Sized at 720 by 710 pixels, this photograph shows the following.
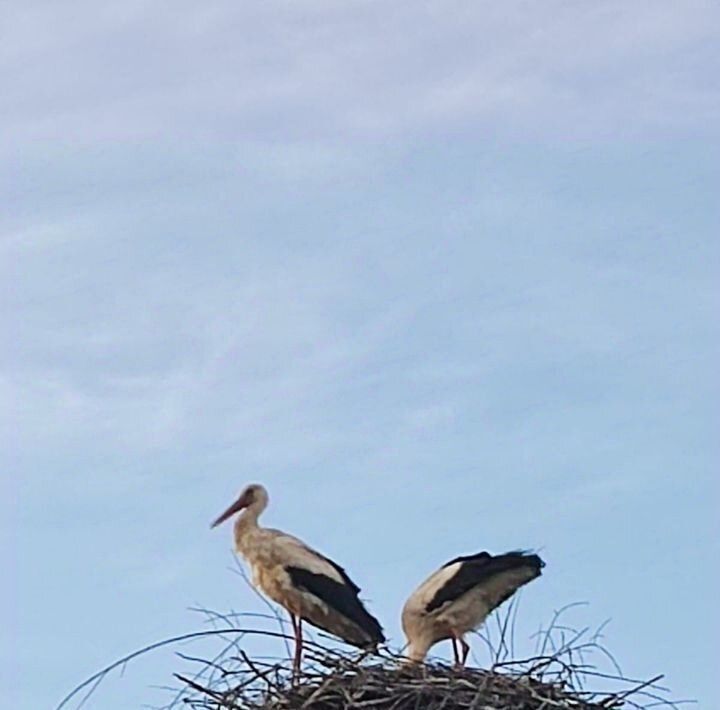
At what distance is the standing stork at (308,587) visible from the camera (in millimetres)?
12617

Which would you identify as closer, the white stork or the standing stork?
the white stork

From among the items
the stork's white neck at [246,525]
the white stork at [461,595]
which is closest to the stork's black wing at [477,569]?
the white stork at [461,595]

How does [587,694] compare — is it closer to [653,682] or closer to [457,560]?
[653,682]

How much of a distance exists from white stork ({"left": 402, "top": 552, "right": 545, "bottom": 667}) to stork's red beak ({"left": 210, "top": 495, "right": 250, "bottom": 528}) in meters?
1.33

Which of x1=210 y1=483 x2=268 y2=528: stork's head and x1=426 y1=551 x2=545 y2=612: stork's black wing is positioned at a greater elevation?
x1=210 y1=483 x2=268 y2=528: stork's head

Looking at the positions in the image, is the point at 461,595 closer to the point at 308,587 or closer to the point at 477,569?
the point at 477,569

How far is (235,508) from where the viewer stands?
44.0 feet

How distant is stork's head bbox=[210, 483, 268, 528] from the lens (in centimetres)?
1327

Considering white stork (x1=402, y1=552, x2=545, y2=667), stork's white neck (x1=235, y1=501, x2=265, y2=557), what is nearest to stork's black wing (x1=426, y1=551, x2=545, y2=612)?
white stork (x1=402, y1=552, x2=545, y2=667)

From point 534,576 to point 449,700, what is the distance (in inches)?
106

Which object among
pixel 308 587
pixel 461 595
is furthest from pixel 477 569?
pixel 308 587

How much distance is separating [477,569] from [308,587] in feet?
3.00

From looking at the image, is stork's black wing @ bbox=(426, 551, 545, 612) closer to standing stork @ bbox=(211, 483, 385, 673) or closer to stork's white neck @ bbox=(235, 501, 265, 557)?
standing stork @ bbox=(211, 483, 385, 673)

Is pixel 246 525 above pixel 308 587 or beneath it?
above
